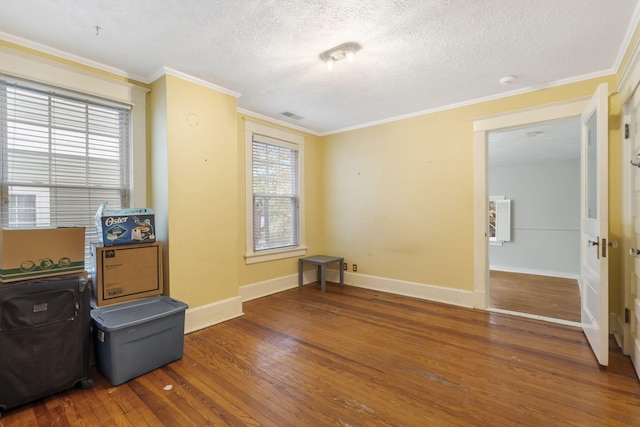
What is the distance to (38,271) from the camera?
201 cm

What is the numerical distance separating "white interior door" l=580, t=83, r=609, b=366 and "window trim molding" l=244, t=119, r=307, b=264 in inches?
134

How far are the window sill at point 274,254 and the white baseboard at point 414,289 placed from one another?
0.80 meters

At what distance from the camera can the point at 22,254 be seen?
1953 mm

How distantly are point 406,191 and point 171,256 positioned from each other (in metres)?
3.03

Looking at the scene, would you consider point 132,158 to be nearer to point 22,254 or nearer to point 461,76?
point 22,254

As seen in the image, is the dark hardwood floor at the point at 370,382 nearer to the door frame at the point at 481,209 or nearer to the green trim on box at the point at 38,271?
the door frame at the point at 481,209

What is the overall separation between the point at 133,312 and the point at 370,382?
1874mm

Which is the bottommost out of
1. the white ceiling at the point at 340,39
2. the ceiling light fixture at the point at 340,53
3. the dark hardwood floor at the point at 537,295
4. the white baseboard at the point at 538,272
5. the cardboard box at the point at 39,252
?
the white baseboard at the point at 538,272

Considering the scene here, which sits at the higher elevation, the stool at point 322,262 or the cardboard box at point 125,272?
the cardboard box at point 125,272

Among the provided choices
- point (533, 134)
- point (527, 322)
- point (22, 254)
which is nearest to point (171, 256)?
point (22, 254)

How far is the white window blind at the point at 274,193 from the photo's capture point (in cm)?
421

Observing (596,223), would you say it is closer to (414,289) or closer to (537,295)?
(414,289)

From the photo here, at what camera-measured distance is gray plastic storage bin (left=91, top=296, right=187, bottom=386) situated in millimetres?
2076

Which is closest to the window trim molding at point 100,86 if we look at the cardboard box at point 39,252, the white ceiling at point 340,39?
the white ceiling at point 340,39
